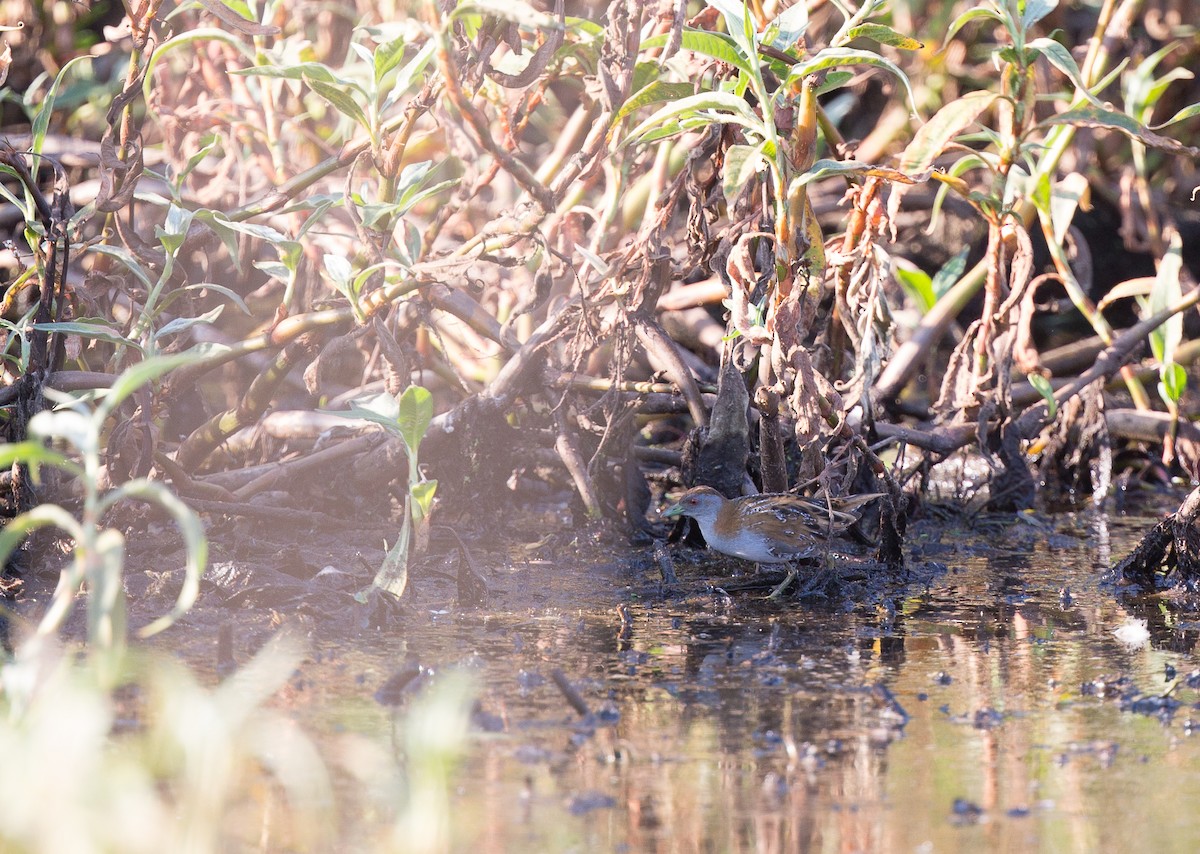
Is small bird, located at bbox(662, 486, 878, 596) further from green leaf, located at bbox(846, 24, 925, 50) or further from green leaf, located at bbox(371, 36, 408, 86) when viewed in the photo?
green leaf, located at bbox(371, 36, 408, 86)

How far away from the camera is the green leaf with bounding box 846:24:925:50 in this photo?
3.51 meters

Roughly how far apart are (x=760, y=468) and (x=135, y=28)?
2202 mm

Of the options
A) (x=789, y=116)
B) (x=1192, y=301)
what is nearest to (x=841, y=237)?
(x=789, y=116)

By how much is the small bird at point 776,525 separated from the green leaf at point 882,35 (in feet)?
4.15

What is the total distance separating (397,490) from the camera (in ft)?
14.9

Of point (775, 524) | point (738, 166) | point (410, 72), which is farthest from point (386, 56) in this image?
point (775, 524)

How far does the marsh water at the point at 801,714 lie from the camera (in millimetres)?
2070

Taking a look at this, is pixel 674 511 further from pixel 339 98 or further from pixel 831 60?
pixel 339 98

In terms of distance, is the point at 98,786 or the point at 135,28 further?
the point at 135,28

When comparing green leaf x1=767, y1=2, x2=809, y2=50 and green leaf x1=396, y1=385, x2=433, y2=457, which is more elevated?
green leaf x1=767, y1=2, x2=809, y2=50

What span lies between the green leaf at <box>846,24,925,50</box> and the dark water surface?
1547 mm

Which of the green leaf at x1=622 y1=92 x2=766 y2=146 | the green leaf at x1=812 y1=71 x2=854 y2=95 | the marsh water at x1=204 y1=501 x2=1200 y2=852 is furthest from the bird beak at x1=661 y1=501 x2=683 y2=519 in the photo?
the green leaf at x1=812 y1=71 x2=854 y2=95

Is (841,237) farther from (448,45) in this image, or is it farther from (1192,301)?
(1192,301)

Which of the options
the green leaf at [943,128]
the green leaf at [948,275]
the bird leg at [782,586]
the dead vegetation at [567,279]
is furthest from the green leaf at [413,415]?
the green leaf at [948,275]
